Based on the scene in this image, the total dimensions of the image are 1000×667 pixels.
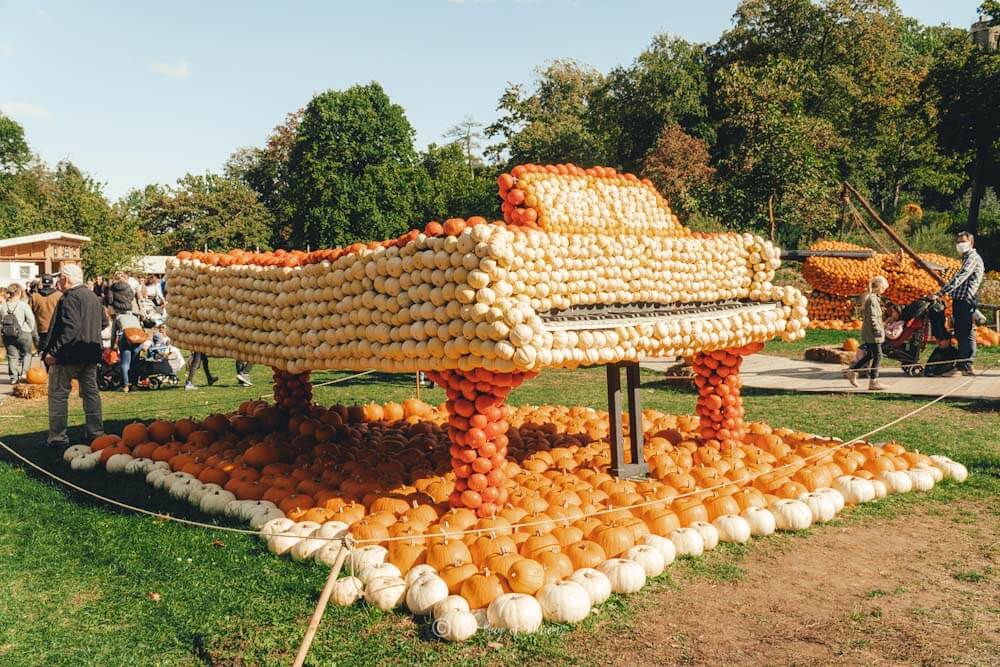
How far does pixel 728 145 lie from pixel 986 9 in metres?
11.7

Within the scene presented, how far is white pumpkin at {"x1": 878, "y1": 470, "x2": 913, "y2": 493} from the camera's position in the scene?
274 inches

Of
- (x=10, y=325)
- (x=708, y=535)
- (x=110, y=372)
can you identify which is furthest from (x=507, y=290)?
(x=10, y=325)

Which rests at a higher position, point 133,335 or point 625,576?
point 133,335

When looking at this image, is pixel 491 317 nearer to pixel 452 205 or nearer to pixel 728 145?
pixel 728 145

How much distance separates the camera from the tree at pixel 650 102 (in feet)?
123

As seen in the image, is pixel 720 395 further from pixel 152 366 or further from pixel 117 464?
pixel 152 366

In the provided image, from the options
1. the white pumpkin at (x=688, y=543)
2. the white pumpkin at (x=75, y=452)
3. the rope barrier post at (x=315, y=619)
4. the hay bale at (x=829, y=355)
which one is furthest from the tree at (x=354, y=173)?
the rope barrier post at (x=315, y=619)

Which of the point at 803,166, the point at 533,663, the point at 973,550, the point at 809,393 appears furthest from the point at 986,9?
the point at 533,663

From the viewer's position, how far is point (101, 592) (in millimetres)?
5090

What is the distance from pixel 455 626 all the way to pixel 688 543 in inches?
78.9

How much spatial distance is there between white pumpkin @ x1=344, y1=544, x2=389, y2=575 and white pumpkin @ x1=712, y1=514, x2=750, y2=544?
2.48 metres

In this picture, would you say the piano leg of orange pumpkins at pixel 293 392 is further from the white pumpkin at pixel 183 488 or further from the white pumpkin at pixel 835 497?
the white pumpkin at pixel 835 497

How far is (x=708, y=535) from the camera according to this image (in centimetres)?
572

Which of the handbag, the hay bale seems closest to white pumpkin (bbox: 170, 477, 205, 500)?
the handbag
